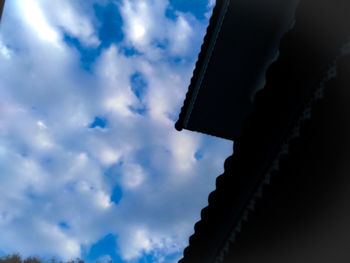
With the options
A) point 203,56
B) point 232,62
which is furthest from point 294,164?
point 203,56

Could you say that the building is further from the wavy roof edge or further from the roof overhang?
the wavy roof edge

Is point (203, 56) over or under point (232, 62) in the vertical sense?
over

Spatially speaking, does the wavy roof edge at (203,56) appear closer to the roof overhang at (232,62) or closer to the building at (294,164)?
the roof overhang at (232,62)

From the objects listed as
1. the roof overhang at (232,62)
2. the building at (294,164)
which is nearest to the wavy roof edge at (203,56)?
the roof overhang at (232,62)

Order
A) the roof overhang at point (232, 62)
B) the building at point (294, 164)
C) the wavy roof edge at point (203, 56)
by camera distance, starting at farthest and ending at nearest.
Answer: the wavy roof edge at point (203, 56)
the roof overhang at point (232, 62)
the building at point (294, 164)

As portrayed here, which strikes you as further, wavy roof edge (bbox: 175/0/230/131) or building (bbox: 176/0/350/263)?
wavy roof edge (bbox: 175/0/230/131)

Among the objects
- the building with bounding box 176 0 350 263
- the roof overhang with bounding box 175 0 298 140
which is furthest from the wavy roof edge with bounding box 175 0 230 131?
the building with bounding box 176 0 350 263

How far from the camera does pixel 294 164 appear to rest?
8.67 ft

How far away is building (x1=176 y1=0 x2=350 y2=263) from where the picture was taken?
2.45 meters

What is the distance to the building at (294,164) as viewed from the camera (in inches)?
96.3

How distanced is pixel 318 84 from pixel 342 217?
1374mm

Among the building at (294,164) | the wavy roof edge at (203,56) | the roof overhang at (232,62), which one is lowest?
the building at (294,164)

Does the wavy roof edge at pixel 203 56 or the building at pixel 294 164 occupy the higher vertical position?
the wavy roof edge at pixel 203 56

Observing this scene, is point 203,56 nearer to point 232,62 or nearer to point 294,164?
point 232,62
